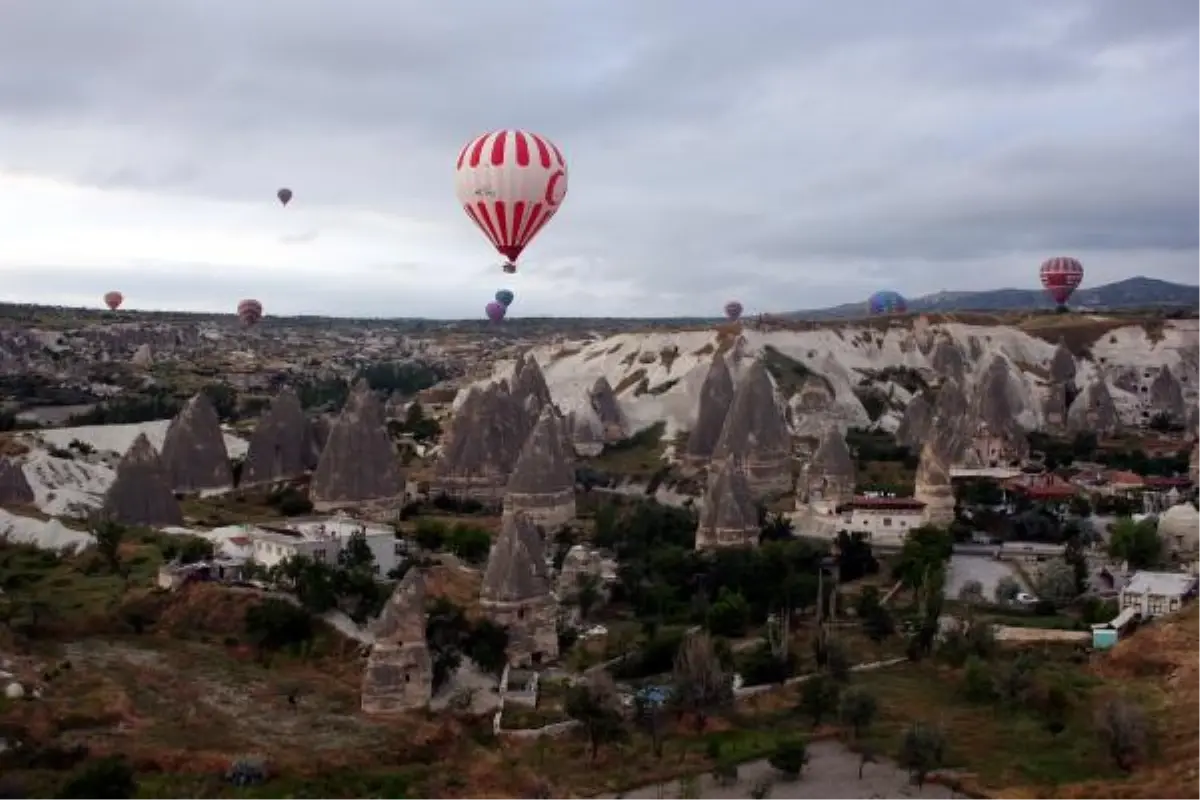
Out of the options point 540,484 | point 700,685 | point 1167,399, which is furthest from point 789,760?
point 1167,399

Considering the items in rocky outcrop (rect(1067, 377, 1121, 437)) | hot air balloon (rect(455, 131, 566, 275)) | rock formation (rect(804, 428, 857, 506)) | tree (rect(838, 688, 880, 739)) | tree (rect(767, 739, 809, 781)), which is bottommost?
tree (rect(767, 739, 809, 781))

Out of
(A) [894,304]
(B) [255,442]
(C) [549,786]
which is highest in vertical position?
Result: (A) [894,304]

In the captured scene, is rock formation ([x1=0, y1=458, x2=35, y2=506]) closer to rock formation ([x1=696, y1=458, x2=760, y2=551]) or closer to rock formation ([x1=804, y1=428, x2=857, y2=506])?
rock formation ([x1=696, y1=458, x2=760, y2=551])

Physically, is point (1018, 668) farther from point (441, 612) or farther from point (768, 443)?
point (768, 443)

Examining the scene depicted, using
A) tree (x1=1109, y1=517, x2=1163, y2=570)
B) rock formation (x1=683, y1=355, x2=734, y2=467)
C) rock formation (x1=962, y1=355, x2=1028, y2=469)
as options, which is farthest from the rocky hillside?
tree (x1=1109, y1=517, x2=1163, y2=570)

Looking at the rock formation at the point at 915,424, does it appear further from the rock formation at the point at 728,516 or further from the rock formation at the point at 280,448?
the rock formation at the point at 280,448

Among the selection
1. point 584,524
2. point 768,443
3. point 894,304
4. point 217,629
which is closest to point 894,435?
point 768,443

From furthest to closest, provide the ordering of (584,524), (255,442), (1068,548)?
(255,442) < (584,524) < (1068,548)

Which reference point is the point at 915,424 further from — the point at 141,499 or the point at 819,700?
the point at 819,700

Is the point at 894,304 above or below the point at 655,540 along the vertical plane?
above
